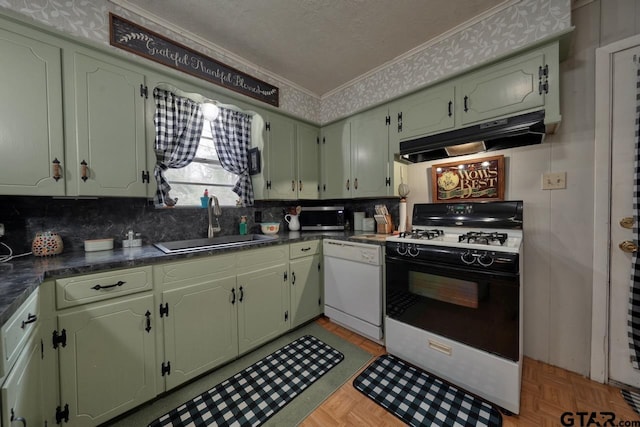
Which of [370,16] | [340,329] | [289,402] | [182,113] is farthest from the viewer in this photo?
[340,329]

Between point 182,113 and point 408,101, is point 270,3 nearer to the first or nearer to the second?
point 182,113

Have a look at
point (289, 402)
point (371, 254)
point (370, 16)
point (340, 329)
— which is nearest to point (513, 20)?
point (370, 16)

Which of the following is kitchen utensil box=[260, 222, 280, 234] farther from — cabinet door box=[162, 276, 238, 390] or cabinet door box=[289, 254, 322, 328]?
cabinet door box=[162, 276, 238, 390]

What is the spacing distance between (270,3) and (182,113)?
1.06 metres

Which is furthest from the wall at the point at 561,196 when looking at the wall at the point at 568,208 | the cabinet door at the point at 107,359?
the cabinet door at the point at 107,359

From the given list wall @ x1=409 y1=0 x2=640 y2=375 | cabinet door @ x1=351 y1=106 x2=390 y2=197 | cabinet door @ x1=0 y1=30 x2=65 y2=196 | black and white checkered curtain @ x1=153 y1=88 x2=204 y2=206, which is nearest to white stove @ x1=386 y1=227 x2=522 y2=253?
wall @ x1=409 y1=0 x2=640 y2=375

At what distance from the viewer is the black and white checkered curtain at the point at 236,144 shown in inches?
87.0

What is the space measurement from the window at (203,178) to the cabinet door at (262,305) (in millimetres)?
916

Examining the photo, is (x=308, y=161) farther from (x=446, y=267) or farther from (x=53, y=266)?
(x=53, y=266)

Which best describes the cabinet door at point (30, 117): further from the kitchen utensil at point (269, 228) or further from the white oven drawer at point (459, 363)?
the white oven drawer at point (459, 363)

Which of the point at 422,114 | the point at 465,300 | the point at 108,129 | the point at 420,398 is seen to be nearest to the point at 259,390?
the point at 420,398

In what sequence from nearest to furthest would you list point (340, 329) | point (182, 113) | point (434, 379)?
→ point (434, 379) < point (182, 113) < point (340, 329)

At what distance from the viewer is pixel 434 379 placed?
1584 mm

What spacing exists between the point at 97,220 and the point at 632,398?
11.8 ft
